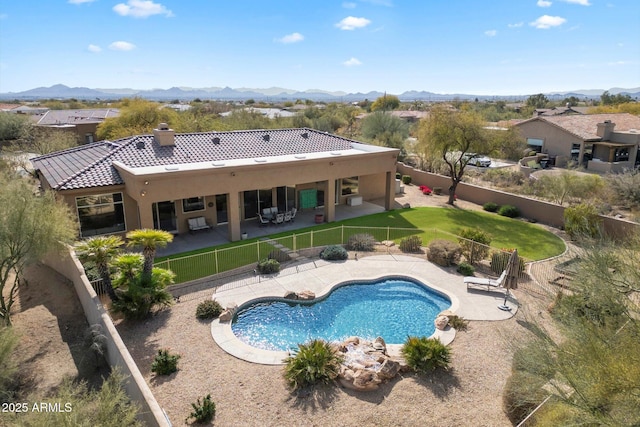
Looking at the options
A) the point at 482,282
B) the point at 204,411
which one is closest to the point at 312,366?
the point at 204,411

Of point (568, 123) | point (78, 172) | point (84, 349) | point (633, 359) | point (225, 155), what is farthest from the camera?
point (568, 123)

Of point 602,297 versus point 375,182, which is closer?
point 602,297

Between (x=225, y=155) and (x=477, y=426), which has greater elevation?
(x=225, y=155)

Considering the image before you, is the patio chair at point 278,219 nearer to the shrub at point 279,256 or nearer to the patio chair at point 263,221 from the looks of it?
the patio chair at point 263,221

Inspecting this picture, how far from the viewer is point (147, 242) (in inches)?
579

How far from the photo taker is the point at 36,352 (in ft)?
44.4

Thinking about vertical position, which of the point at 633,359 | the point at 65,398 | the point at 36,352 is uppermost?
the point at 633,359

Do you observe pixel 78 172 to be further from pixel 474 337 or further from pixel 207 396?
pixel 474 337

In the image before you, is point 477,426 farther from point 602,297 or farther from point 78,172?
point 78,172

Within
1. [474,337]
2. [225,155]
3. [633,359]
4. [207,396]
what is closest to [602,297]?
[633,359]

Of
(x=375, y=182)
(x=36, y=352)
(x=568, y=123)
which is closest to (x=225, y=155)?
(x=375, y=182)

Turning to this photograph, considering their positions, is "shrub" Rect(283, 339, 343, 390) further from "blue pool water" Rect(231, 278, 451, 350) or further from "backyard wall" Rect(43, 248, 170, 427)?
"backyard wall" Rect(43, 248, 170, 427)

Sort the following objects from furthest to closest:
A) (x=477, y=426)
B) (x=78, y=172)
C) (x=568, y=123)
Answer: (x=568, y=123) → (x=78, y=172) → (x=477, y=426)

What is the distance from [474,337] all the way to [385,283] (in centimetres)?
527
